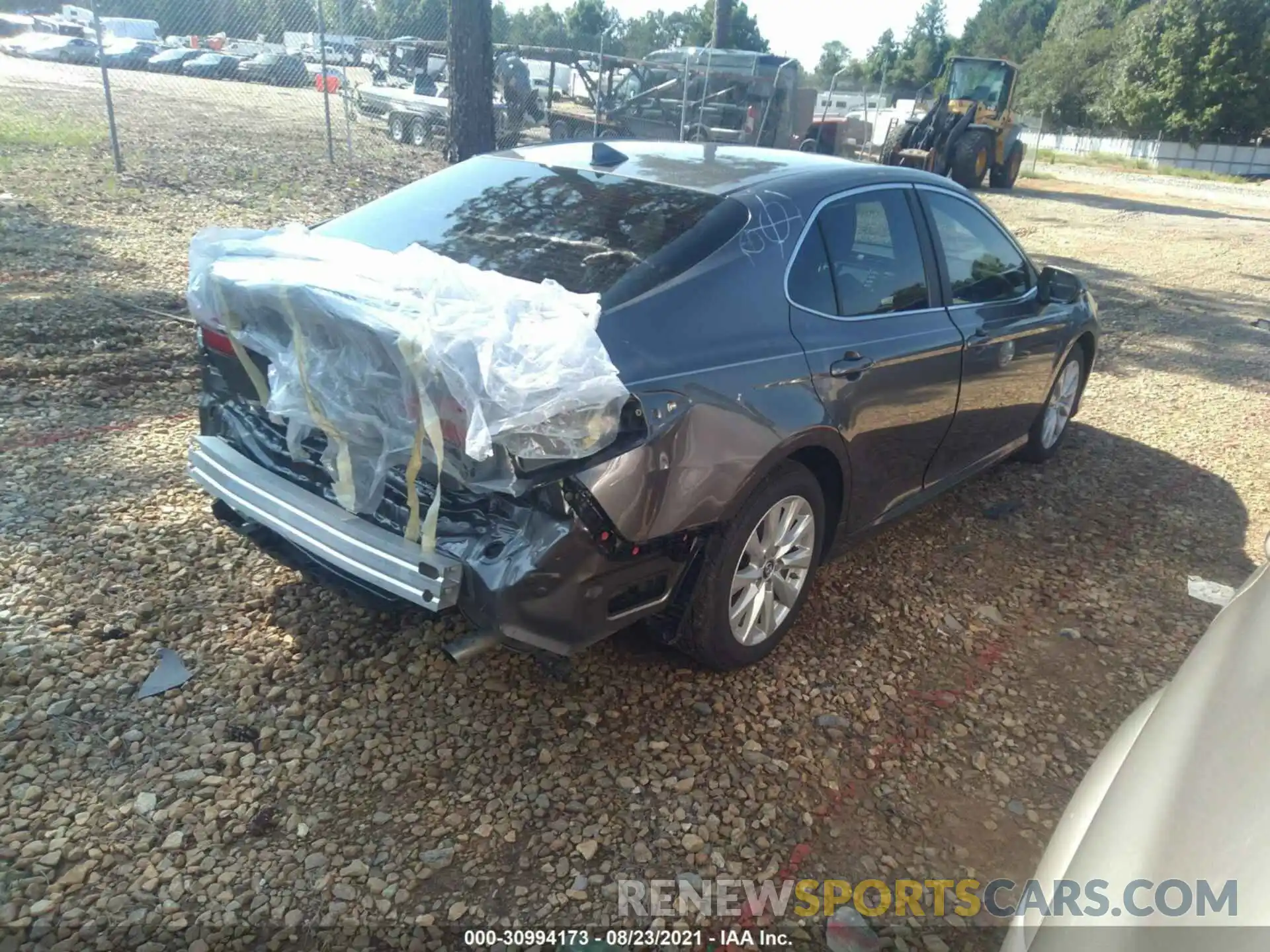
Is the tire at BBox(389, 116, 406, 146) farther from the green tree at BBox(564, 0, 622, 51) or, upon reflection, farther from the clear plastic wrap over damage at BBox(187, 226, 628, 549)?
the green tree at BBox(564, 0, 622, 51)

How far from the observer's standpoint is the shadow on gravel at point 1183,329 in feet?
25.6

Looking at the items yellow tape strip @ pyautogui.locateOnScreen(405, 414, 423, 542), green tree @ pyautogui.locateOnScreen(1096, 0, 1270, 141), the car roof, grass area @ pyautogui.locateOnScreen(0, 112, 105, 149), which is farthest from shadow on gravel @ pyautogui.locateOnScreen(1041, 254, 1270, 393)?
green tree @ pyautogui.locateOnScreen(1096, 0, 1270, 141)

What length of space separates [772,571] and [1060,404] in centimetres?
309

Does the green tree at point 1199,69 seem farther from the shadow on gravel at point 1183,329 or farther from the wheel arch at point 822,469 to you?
the wheel arch at point 822,469

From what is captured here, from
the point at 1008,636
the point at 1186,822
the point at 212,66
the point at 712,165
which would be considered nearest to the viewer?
the point at 1186,822

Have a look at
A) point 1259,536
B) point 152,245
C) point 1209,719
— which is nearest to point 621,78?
point 152,245

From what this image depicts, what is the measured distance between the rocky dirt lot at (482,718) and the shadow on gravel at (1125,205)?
18218 millimetres

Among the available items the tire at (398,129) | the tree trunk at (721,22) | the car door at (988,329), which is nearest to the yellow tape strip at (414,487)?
the car door at (988,329)

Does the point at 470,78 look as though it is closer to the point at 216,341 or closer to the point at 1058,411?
the point at 1058,411

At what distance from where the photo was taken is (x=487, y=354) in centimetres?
227

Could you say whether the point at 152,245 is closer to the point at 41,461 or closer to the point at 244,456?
the point at 41,461

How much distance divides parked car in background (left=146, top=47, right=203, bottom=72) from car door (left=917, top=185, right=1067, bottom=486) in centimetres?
2194

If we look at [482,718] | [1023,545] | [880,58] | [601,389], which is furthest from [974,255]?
[880,58]

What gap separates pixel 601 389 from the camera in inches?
90.7
